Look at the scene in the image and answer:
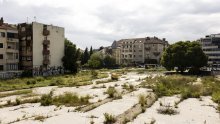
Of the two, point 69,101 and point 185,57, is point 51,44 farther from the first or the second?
point 69,101

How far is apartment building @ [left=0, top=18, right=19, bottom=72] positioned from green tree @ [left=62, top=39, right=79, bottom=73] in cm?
1671

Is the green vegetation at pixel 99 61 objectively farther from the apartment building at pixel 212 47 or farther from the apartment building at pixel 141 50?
the apartment building at pixel 212 47

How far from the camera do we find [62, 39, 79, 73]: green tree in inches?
3642

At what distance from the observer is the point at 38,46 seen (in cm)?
8288

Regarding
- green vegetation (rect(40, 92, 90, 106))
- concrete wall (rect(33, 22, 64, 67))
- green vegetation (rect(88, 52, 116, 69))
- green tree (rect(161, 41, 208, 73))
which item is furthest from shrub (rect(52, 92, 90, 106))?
green vegetation (rect(88, 52, 116, 69))

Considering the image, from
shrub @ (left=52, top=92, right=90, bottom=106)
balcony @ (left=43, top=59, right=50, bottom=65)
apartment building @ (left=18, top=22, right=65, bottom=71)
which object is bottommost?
shrub @ (left=52, top=92, right=90, bottom=106)

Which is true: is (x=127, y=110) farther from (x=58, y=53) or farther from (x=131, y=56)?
(x=131, y=56)

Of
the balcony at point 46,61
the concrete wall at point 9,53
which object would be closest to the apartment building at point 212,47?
the balcony at point 46,61

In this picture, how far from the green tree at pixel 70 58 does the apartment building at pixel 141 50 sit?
263 feet

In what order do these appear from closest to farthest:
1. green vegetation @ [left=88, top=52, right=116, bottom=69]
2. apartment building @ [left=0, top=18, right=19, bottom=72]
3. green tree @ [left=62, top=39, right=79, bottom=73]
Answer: apartment building @ [left=0, top=18, right=19, bottom=72], green tree @ [left=62, top=39, right=79, bottom=73], green vegetation @ [left=88, top=52, right=116, bottom=69]

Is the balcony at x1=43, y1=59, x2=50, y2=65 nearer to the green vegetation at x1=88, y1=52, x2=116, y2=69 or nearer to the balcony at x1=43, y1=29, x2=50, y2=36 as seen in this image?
the balcony at x1=43, y1=29, x2=50, y2=36

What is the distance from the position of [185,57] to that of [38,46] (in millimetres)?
41641

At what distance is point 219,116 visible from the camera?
27.0 metres

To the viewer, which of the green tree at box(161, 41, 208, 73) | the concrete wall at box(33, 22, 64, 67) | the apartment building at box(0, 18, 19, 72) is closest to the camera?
the apartment building at box(0, 18, 19, 72)
